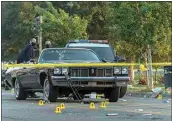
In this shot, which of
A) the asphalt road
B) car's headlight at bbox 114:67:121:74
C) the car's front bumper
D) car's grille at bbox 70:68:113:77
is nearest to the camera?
the asphalt road

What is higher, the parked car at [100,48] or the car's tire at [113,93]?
the parked car at [100,48]

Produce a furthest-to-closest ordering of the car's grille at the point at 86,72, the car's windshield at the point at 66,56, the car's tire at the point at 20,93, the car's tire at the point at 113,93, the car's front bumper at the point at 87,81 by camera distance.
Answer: the car's tire at the point at 20,93 → the car's windshield at the point at 66,56 → the car's tire at the point at 113,93 → the car's grille at the point at 86,72 → the car's front bumper at the point at 87,81

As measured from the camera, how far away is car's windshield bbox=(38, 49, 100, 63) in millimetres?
14922

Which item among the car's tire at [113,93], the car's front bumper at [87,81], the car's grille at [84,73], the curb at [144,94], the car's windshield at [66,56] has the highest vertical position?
the car's windshield at [66,56]

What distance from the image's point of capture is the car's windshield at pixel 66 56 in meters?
14.9

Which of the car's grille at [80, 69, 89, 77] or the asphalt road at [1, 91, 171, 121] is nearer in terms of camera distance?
the asphalt road at [1, 91, 171, 121]

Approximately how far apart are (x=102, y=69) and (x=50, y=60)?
172 centimetres

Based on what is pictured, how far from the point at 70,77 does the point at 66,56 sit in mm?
1348

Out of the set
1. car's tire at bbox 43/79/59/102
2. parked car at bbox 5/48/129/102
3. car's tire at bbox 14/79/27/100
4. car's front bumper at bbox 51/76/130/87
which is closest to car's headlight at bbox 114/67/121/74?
parked car at bbox 5/48/129/102

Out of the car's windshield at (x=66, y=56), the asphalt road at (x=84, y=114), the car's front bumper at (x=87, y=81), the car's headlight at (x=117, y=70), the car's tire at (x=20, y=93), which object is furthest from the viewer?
the car's tire at (x=20, y=93)

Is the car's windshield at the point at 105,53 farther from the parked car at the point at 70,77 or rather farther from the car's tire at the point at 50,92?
the car's tire at the point at 50,92

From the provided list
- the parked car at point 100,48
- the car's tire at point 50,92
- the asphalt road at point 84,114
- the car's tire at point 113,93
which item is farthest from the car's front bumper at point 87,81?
the parked car at point 100,48

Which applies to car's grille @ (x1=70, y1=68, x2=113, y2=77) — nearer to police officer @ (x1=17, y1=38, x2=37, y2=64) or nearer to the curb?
police officer @ (x1=17, y1=38, x2=37, y2=64)

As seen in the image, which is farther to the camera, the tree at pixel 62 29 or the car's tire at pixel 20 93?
the tree at pixel 62 29
